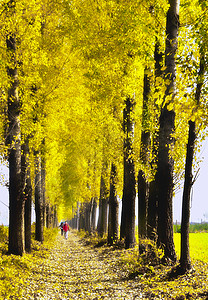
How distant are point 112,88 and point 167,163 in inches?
194

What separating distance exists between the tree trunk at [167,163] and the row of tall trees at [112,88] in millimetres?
27

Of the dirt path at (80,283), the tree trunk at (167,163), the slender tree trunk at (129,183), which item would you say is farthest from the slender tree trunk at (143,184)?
the tree trunk at (167,163)

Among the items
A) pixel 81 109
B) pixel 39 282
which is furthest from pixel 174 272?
pixel 81 109

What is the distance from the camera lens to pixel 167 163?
8336mm

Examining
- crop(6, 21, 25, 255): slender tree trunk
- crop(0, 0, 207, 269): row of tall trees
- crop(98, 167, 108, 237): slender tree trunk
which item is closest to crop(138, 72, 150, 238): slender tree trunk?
crop(0, 0, 207, 269): row of tall trees

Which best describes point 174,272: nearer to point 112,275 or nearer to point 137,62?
point 112,275

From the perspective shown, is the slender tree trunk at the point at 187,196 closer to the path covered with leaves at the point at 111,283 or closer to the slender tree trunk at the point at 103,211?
the path covered with leaves at the point at 111,283

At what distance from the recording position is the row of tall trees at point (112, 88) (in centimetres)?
818

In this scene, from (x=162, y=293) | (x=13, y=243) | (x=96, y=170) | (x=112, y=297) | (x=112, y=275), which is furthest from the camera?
(x=96, y=170)

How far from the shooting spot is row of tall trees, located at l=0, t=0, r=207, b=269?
8.18m

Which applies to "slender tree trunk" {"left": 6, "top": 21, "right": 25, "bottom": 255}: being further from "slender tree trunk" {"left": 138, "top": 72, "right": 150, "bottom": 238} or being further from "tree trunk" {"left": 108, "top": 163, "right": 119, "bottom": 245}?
"tree trunk" {"left": 108, "top": 163, "right": 119, "bottom": 245}

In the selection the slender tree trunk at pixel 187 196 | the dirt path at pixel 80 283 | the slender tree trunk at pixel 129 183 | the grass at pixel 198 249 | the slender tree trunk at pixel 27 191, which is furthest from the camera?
the slender tree trunk at pixel 129 183

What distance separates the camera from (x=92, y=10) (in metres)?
12.3

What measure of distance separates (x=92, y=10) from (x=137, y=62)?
320 centimetres
